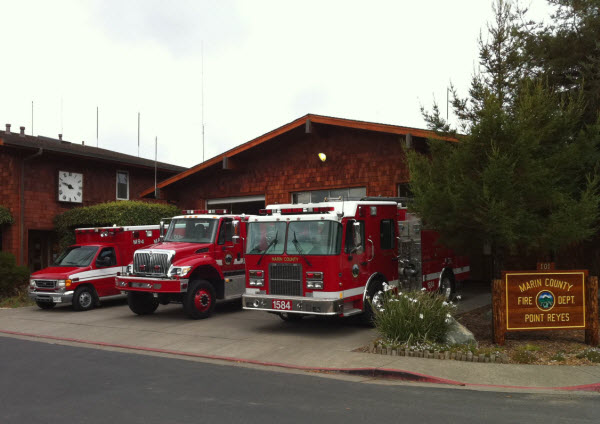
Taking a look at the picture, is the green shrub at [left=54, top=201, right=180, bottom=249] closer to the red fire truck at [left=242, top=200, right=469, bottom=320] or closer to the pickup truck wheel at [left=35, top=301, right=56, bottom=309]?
the pickup truck wheel at [left=35, top=301, right=56, bottom=309]

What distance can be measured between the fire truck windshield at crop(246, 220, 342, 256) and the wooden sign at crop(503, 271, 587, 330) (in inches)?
136

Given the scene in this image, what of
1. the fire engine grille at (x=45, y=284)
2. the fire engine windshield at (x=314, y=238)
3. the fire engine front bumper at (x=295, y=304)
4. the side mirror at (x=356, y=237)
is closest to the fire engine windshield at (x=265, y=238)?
the fire engine windshield at (x=314, y=238)

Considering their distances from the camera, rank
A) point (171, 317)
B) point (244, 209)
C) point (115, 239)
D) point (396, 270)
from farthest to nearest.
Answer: point (244, 209)
point (115, 239)
point (171, 317)
point (396, 270)

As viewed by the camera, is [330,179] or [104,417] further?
[330,179]

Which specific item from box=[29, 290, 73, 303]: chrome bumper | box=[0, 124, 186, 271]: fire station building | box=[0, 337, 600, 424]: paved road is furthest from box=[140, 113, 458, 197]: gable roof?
box=[0, 337, 600, 424]: paved road

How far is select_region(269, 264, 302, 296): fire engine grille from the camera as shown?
12109 millimetres

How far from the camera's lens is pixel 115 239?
18375 mm

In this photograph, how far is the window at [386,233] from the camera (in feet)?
43.7

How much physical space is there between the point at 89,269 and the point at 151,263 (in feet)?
12.1

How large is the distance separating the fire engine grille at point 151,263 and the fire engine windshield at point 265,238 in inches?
106

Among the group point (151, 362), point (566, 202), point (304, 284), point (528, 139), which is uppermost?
point (528, 139)

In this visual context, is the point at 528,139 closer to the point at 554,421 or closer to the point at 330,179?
the point at 554,421

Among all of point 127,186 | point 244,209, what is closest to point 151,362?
point 244,209

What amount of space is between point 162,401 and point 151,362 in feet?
9.72
